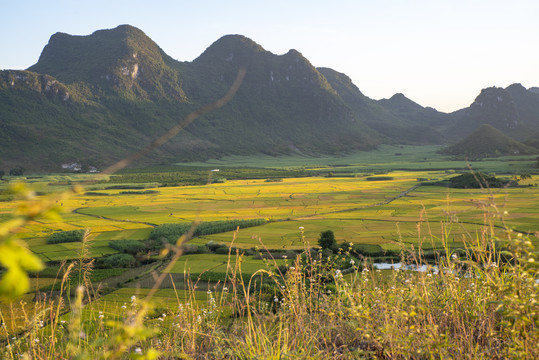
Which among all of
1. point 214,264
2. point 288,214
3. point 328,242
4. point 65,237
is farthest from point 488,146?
point 65,237

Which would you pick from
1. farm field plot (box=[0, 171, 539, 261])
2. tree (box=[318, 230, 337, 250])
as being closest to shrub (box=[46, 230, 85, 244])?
farm field plot (box=[0, 171, 539, 261])

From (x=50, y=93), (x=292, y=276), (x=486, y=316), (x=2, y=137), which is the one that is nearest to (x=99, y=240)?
(x=292, y=276)

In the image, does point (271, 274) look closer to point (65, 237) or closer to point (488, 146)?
point (65, 237)

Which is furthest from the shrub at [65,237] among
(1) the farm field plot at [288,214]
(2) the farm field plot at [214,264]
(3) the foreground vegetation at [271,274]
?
(2) the farm field plot at [214,264]

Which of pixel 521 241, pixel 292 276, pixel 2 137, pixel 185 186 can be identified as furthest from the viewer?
pixel 2 137

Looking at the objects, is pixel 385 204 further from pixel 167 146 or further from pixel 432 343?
pixel 167 146

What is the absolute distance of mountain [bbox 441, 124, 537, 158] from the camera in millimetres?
145750

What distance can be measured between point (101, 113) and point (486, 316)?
635 feet

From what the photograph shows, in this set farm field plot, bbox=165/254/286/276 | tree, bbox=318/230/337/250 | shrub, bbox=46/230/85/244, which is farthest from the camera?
shrub, bbox=46/230/85/244

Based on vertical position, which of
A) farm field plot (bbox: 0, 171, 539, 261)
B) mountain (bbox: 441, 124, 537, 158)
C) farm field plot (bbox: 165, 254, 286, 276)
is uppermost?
mountain (bbox: 441, 124, 537, 158)

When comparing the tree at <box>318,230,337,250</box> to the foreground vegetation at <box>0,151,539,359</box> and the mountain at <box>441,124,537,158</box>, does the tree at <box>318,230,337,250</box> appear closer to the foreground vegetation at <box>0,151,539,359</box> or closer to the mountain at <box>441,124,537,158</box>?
the foreground vegetation at <box>0,151,539,359</box>

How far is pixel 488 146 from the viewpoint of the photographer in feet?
511

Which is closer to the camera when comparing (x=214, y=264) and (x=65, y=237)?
(x=214, y=264)

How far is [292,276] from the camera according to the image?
559cm
